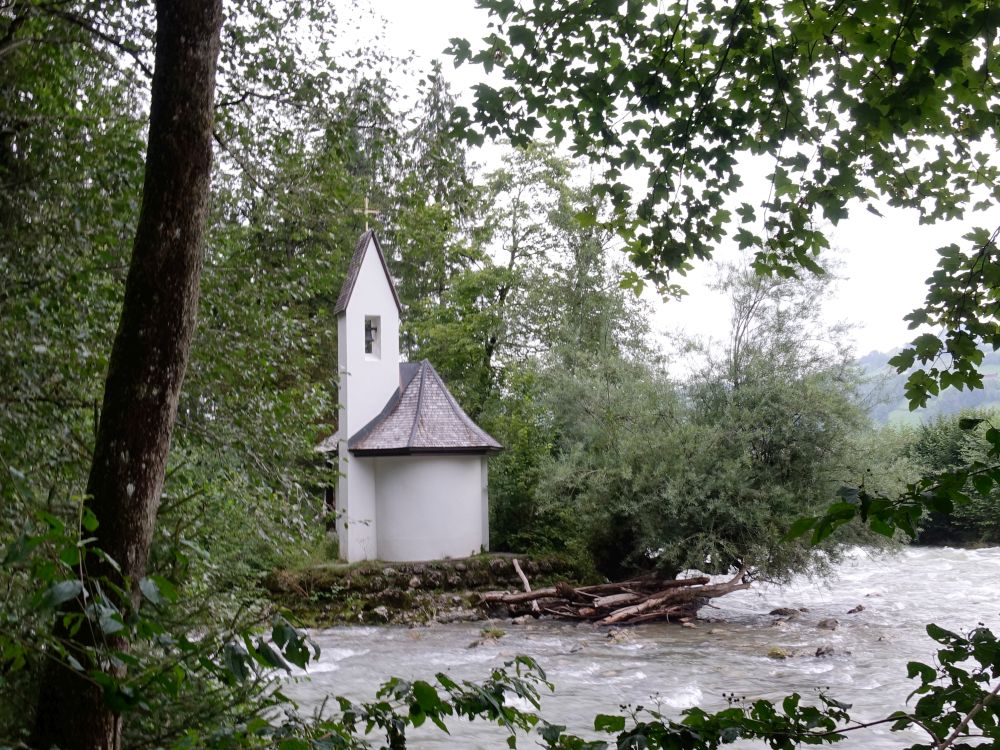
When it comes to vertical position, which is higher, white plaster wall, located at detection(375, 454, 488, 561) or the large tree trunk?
the large tree trunk

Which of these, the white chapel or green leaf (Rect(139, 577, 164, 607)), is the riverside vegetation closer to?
green leaf (Rect(139, 577, 164, 607))

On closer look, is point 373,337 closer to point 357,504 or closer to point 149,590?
point 357,504

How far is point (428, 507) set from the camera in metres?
19.4

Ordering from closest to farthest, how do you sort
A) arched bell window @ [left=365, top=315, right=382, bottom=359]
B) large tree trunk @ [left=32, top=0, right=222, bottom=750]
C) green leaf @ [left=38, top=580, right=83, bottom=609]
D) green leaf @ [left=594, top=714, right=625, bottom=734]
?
green leaf @ [left=38, top=580, right=83, bottom=609]
green leaf @ [left=594, top=714, right=625, bottom=734]
large tree trunk @ [left=32, top=0, right=222, bottom=750]
arched bell window @ [left=365, top=315, right=382, bottom=359]

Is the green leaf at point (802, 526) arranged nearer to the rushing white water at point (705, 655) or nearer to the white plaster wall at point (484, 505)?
the rushing white water at point (705, 655)

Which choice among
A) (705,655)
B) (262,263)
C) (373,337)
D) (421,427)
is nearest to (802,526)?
(262,263)

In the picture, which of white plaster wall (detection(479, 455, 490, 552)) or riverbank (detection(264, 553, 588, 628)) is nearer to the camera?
riverbank (detection(264, 553, 588, 628))

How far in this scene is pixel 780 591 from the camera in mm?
19297

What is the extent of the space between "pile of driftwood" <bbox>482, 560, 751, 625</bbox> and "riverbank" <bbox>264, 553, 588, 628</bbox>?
2.53ft

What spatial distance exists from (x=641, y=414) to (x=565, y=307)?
26.0 feet

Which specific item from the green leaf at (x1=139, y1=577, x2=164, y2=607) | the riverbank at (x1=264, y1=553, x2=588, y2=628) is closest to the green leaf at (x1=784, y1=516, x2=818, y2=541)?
the green leaf at (x1=139, y1=577, x2=164, y2=607)

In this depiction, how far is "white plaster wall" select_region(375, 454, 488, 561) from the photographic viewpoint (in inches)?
762

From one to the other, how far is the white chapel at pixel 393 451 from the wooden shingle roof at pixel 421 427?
0.07 feet

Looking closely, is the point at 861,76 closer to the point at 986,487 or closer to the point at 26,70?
the point at 986,487
